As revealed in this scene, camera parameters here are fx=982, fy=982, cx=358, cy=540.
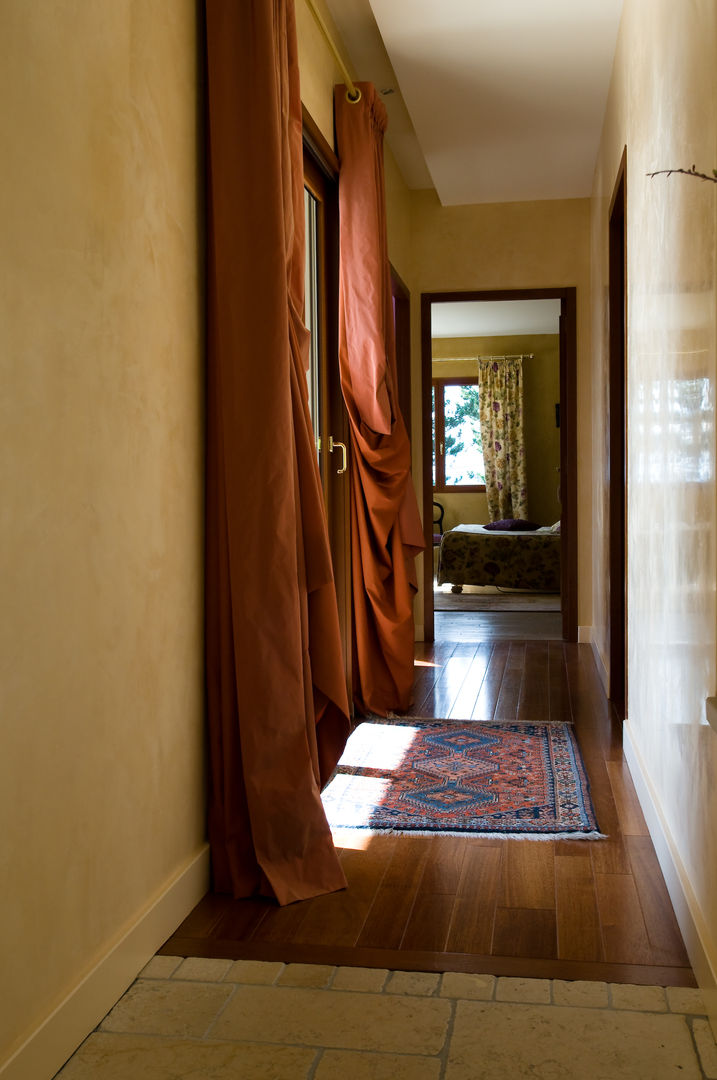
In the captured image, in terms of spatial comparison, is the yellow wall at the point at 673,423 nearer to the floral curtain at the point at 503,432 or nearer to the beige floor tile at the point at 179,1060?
the beige floor tile at the point at 179,1060

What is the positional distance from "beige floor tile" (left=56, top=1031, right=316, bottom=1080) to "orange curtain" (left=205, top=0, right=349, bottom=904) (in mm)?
612

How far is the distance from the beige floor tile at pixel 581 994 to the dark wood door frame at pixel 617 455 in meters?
2.42

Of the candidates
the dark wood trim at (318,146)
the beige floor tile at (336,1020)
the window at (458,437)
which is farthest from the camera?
the window at (458,437)

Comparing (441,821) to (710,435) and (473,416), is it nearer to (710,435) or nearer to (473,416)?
(710,435)

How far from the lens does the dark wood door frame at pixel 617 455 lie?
418cm

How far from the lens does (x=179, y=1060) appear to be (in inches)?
65.6

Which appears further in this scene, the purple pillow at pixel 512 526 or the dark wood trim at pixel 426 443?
the purple pillow at pixel 512 526

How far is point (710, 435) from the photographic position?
188 centimetres

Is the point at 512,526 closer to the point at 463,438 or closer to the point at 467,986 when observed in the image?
the point at 463,438

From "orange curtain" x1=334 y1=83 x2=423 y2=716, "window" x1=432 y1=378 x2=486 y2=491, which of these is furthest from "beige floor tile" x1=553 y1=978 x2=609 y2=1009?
"window" x1=432 y1=378 x2=486 y2=491

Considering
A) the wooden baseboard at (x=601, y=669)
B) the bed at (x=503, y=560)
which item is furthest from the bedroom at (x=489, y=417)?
the wooden baseboard at (x=601, y=669)

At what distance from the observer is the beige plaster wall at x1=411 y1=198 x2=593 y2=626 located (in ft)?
19.5

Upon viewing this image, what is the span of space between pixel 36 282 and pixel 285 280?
3.08 feet

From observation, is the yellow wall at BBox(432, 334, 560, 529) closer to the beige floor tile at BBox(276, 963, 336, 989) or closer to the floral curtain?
the floral curtain
